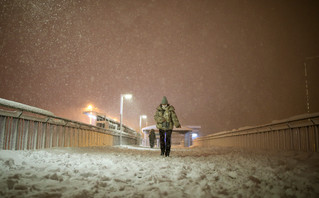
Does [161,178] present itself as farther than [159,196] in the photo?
Yes

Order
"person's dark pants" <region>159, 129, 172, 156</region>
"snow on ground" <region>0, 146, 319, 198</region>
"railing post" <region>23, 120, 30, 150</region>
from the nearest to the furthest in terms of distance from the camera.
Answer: "snow on ground" <region>0, 146, 319, 198</region>, "railing post" <region>23, 120, 30, 150</region>, "person's dark pants" <region>159, 129, 172, 156</region>

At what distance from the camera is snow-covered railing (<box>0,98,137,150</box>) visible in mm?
6957

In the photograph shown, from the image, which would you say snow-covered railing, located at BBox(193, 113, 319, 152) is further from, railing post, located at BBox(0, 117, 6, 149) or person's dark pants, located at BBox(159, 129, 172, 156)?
railing post, located at BBox(0, 117, 6, 149)

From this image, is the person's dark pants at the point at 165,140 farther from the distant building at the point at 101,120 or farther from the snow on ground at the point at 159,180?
the distant building at the point at 101,120

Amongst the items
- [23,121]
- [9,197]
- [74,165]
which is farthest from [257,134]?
[9,197]

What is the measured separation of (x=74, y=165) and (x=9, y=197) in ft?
8.12

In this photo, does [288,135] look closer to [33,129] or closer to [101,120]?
[33,129]

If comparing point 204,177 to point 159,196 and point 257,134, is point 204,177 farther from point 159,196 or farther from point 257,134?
point 257,134

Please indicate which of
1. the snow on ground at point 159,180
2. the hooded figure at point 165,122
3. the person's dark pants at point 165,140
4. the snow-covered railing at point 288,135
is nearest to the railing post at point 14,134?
the snow on ground at point 159,180

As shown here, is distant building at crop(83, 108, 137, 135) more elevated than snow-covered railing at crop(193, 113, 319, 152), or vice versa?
distant building at crop(83, 108, 137, 135)

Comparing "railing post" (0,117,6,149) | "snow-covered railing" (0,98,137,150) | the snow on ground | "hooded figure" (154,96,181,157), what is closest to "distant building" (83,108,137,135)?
"snow-covered railing" (0,98,137,150)

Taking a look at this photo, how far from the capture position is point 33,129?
8312 millimetres

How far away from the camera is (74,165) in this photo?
5.84m

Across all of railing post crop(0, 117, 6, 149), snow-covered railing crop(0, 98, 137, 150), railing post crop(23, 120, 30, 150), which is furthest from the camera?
railing post crop(23, 120, 30, 150)
